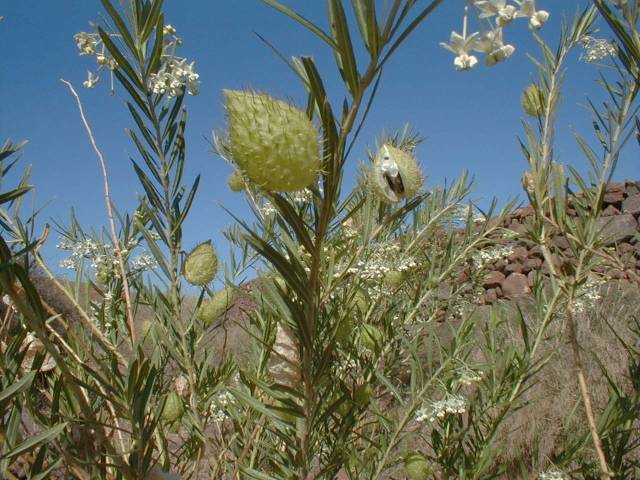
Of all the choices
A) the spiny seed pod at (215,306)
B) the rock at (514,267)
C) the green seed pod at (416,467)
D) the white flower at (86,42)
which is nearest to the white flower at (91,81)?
the white flower at (86,42)

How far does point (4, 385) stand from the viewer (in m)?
0.51

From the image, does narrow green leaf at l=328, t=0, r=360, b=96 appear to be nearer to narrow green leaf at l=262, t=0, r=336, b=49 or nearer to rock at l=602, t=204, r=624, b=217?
narrow green leaf at l=262, t=0, r=336, b=49

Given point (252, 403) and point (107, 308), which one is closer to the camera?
point (252, 403)

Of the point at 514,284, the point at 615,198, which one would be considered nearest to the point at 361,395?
the point at 514,284

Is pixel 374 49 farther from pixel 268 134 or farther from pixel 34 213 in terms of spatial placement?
pixel 34 213

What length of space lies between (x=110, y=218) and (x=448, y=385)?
2.70 ft

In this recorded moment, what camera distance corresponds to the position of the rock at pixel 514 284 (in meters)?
7.00

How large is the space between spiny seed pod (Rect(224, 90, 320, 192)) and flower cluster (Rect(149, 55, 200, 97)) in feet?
1.24

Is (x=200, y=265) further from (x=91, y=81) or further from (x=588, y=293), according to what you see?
(x=588, y=293)

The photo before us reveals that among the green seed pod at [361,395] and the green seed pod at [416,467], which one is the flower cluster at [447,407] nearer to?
the green seed pod at [416,467]

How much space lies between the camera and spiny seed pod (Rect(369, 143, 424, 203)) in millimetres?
612

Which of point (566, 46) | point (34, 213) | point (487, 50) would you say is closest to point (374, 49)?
point (487, 50)

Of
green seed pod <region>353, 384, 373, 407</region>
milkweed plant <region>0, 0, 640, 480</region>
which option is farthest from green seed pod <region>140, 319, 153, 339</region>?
green seed pod <region>353, 384, 373, 407</region>

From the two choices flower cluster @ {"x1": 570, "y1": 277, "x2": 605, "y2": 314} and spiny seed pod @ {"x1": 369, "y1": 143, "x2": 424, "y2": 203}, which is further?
flower cluster @ {"x1": 570, "y1": 277, "x2": 605, "y2": 314}
